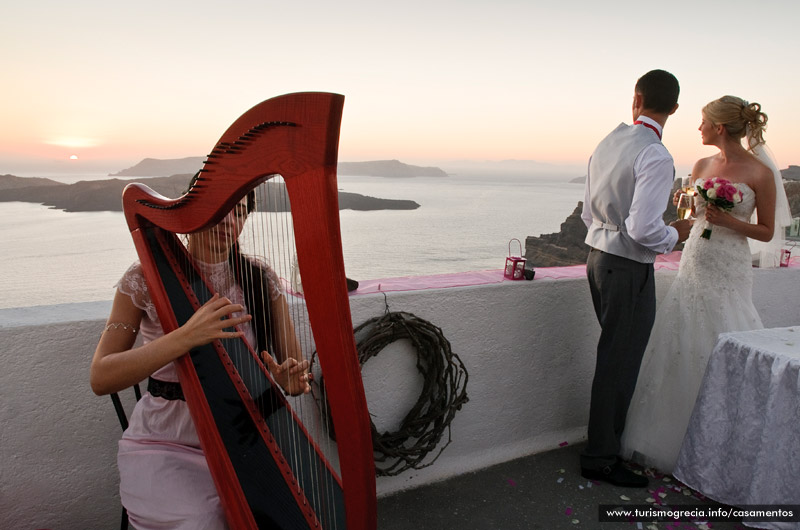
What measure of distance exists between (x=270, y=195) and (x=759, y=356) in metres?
2.02

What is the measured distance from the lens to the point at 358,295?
2.18m

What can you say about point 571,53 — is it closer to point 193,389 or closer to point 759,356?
point 759,356

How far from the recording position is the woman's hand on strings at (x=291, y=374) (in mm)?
1346

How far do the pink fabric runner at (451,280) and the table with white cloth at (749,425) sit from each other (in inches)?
31.6

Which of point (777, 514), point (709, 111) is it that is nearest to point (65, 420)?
point (777, 514)

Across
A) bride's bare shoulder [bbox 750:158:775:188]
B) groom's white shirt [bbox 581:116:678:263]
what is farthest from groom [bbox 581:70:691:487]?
bride's bare shoulder [bbox 750:158:775:188]

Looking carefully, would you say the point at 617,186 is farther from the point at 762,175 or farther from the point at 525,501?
the point at 525,501

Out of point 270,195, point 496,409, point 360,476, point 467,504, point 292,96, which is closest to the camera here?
point 292,96

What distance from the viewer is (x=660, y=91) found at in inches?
88.0

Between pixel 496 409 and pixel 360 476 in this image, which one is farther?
pixel 496 409

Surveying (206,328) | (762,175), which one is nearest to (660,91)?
(762,175)

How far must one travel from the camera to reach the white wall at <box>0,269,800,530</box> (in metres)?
1.72

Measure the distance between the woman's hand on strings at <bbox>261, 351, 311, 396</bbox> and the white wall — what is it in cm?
74

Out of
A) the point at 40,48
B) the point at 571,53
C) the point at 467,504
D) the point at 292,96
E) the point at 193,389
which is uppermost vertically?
the point at 571,53
